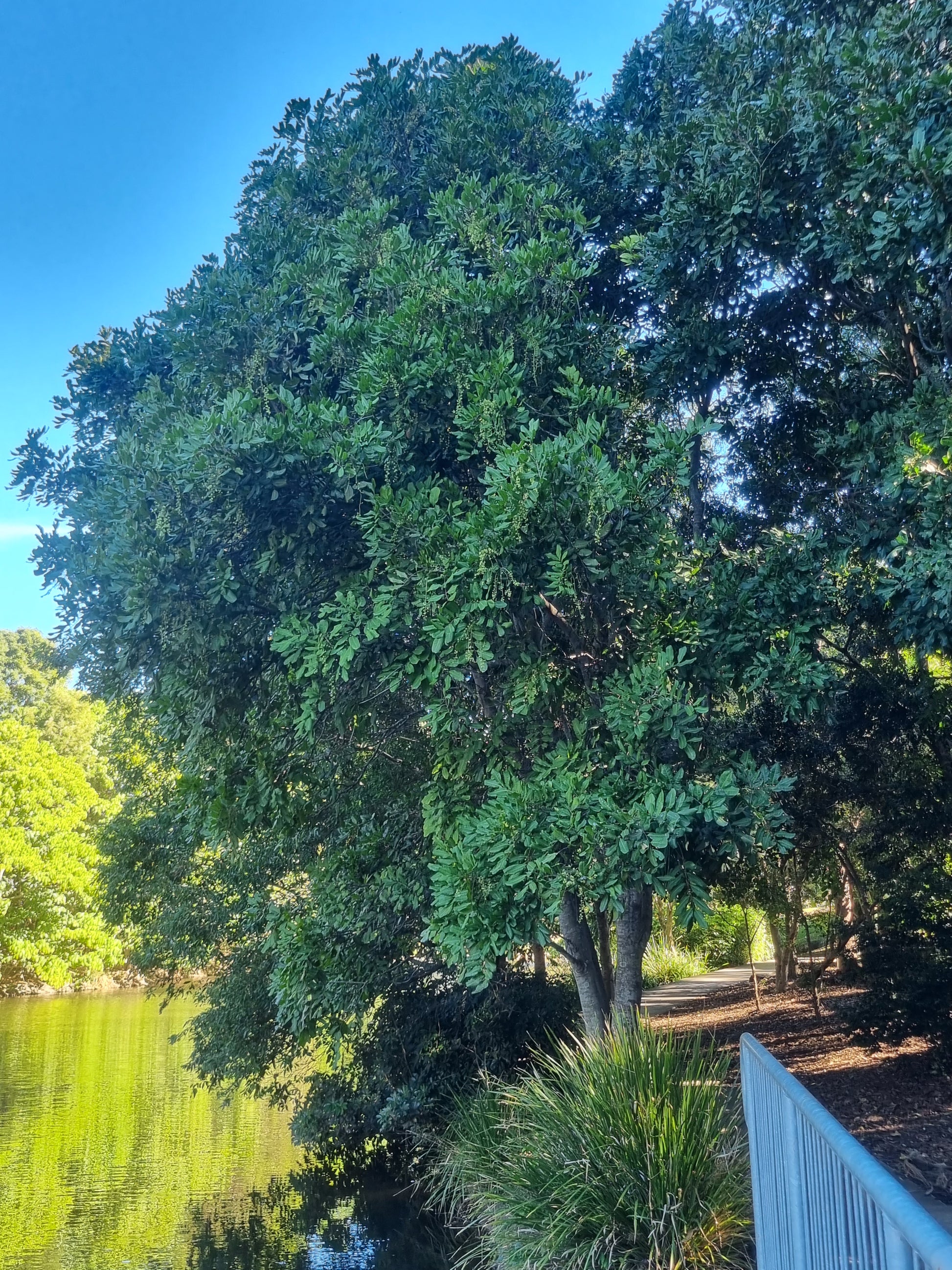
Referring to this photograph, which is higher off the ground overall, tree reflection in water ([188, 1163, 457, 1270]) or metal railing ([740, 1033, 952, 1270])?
metal railing ([740, 1033, 952, 1270])

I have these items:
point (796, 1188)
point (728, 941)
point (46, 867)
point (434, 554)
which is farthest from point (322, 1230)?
point (46, 867)

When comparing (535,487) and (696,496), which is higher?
(696,496)

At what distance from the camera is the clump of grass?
23766mm

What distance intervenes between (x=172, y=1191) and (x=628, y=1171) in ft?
25.9

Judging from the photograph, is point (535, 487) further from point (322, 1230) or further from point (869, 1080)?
point (322, 1230)

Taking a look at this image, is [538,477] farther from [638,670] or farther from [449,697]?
[449,697]

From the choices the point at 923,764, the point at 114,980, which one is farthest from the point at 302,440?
the point at 114,980

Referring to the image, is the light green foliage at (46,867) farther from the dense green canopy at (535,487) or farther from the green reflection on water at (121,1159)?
the dense green canopy at (535,487)

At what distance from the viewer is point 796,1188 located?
303cm

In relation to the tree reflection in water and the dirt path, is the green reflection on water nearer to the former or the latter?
the tree reflection in water

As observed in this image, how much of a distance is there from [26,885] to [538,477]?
31145 millimetres

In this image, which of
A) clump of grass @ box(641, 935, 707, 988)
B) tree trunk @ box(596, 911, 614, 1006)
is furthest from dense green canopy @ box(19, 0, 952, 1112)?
clump of grass @ box(641, 935, 707, 988)

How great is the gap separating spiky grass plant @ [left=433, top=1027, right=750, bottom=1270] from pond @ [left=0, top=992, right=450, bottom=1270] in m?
3.34

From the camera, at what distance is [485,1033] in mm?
11609
